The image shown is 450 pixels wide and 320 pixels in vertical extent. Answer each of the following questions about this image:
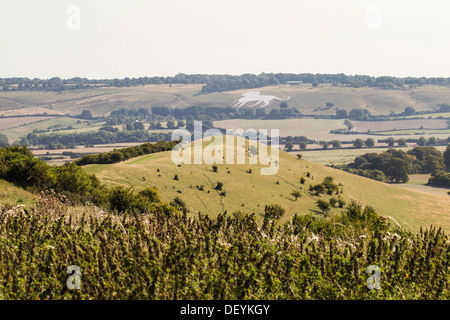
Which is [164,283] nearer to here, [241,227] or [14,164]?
[241,227]

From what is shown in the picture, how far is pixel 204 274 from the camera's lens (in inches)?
326

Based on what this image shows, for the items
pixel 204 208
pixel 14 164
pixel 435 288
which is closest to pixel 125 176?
pixel 204 208

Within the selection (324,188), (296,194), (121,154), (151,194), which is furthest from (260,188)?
(151,194)

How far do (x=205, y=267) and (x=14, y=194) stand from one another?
69.2ft

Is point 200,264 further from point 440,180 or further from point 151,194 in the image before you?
point 440,180

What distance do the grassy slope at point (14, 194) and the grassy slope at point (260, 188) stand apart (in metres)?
35.3

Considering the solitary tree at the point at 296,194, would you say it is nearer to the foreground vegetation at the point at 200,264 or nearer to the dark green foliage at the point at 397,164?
the dark green foliage at the point at 397,164

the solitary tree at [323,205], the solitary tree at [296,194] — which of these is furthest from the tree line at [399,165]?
the solitary tree at [323,205]

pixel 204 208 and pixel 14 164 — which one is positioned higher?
pixel 14 164

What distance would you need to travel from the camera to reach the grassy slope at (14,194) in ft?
79.6

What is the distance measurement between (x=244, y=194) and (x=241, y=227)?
241ft

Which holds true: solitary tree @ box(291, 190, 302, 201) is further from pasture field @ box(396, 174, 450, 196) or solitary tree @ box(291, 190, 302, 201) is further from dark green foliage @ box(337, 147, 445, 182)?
dark green foliage @ box(337, 147, 445, 182)

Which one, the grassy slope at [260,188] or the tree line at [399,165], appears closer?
the grassy slope at [260,188]

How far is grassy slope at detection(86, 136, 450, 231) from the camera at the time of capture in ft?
244
